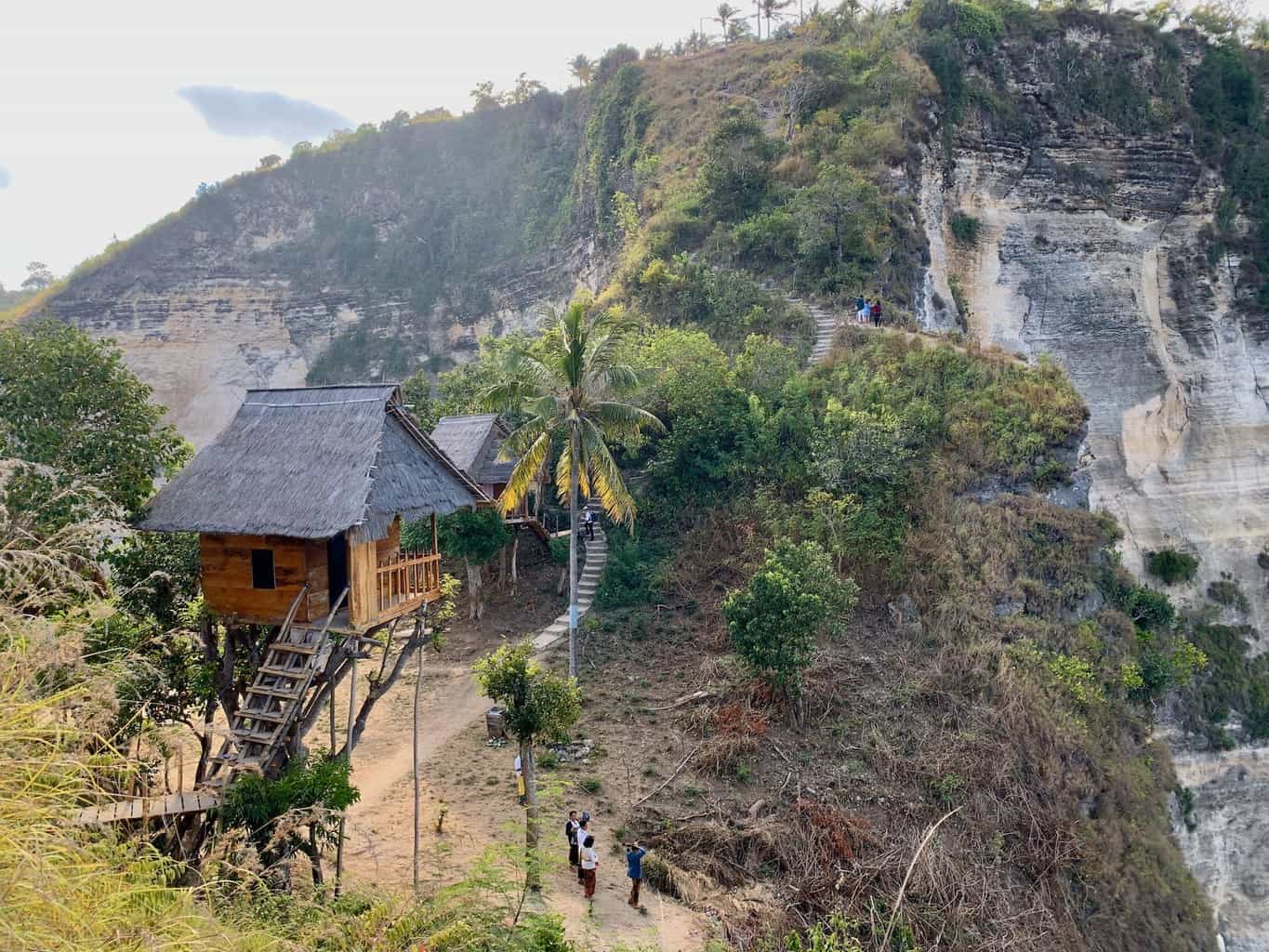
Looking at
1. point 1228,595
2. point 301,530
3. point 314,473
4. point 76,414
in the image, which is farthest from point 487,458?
point 1228,595

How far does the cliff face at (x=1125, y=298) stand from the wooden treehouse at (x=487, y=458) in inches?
615

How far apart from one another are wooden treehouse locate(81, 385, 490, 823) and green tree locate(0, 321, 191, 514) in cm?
55

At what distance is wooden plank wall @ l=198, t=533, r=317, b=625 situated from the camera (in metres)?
10.6

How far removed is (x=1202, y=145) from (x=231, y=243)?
50.6 m

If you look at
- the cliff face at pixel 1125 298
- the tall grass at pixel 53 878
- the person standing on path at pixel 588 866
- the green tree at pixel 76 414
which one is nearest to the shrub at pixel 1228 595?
the cliff face at pixel 1125 298

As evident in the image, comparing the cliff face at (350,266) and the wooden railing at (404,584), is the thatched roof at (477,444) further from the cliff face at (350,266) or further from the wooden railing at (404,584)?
the cliff face at (350,266)

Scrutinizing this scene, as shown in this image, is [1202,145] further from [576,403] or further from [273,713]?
Answer: [273,713]

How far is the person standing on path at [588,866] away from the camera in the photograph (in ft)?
34.2

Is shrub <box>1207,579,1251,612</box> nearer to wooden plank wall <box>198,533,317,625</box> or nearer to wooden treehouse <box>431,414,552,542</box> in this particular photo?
wooden treehouse <box>431,414,552,542</box>

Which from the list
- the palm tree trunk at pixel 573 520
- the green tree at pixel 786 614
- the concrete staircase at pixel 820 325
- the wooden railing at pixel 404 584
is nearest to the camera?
the wooden railing at pixel 404 584

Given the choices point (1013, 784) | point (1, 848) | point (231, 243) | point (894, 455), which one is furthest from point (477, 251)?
point (1, 848)

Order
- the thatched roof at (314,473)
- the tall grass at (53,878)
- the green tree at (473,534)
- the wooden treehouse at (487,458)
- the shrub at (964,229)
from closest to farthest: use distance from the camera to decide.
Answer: the tall grass at (53,878) < the thatched roof at (314,473) < the green tree at (473,534) < the wooden treehouse at (487,458) < the shrub at (964,229)

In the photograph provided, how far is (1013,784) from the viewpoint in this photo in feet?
46.2

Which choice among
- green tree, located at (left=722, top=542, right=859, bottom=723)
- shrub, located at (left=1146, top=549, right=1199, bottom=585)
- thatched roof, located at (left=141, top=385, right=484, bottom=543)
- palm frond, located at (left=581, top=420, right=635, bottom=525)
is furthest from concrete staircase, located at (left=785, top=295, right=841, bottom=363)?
thatched roof, located at (left=141, top=385, right=484, bottom=543)
